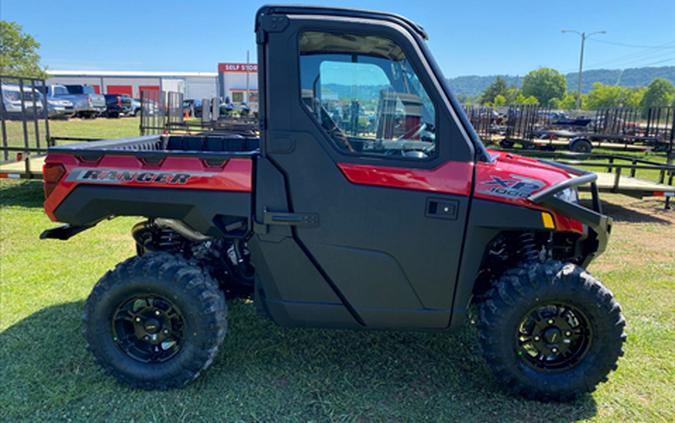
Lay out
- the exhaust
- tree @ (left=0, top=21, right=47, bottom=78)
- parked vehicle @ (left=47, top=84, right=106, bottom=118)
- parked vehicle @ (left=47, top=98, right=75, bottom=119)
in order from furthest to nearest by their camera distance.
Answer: tree @ (left=0, top=21, right=47, bottom=78) < parked vehicle @ (left=47, top=84, right=106, bottom=118) < parked vehicle @ (left=47, top=98, right=75, bottom=119) < the exhaust

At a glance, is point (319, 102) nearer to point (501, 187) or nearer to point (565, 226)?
point (501, 187)

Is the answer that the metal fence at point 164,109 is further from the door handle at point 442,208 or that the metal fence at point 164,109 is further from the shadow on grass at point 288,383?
the door handle at point 442,208

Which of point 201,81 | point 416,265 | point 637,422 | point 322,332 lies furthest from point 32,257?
point 201,81

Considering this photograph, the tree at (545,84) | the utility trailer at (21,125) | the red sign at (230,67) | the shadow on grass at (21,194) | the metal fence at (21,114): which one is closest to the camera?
the utility trailer at (21,125)

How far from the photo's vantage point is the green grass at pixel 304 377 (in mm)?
3051

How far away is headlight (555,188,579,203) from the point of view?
303 cm

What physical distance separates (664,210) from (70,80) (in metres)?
72.5

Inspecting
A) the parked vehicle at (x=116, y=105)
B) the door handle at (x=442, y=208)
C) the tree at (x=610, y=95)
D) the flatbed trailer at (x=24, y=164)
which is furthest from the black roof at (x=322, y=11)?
the tree at (x=610, y=95)

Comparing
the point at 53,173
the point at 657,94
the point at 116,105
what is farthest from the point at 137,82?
the point at 657,94

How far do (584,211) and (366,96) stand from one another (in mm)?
1534

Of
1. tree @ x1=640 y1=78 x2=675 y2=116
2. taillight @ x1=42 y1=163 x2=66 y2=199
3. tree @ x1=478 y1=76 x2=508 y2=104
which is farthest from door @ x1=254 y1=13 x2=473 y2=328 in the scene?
tree @ x1=478 y1=76 x2=508 y2=104

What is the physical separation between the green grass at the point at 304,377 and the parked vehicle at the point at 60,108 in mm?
28578

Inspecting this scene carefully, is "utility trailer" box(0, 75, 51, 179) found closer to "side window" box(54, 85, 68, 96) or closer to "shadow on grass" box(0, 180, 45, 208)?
"shadow on grass" box(0, 180, 45, 208)

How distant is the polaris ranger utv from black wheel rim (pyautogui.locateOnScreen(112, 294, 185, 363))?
13 mm
